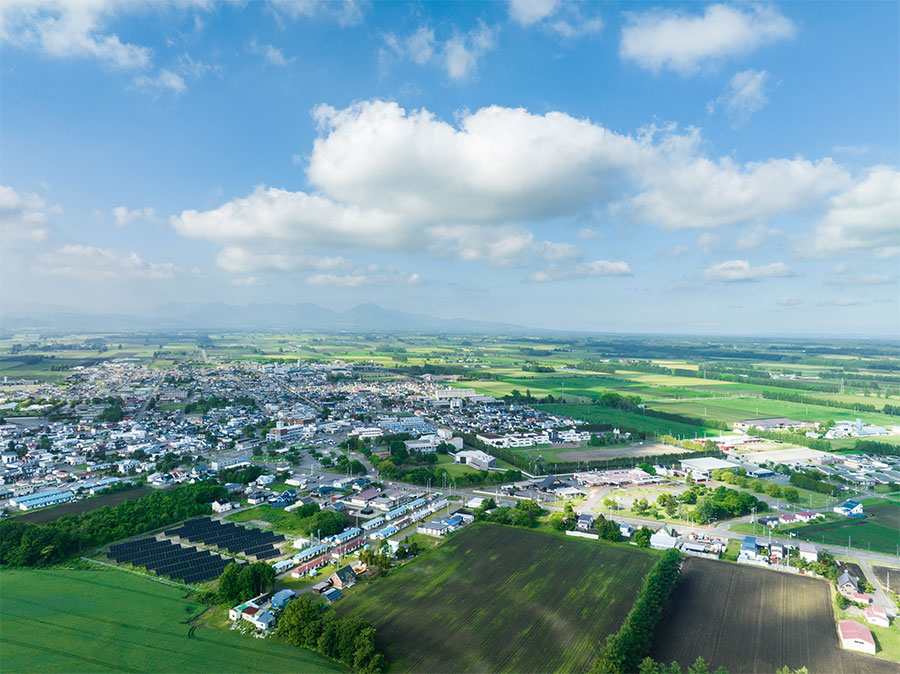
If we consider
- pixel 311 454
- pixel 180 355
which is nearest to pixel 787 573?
pixel 311 454

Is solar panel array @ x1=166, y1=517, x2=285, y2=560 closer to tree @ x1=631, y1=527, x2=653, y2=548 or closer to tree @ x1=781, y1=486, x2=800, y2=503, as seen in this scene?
tree @ x1=631, y1=527, x2=653, y2=548

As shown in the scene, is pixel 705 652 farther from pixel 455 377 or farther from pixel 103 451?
pixel 455 377

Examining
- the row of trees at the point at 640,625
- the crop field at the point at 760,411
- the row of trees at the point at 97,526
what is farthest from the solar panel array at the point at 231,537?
the crop field at the point at 760,411

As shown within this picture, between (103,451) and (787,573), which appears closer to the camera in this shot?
(787,573)

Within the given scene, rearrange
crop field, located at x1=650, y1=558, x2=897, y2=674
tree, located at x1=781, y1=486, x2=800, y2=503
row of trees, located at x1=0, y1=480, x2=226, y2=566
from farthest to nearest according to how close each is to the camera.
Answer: tree, located at x1=781, y1=486, x2=800, y2=503 < row of trees, located at x1=0, y1=480, x2=226, y2=566 < crop field, located at x1=650, y1=558, x2=897, y2=674

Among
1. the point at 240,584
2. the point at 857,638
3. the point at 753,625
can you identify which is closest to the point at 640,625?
the point at 753,625

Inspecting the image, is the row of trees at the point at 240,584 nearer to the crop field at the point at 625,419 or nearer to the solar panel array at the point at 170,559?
the solar panel array at the point at 170,559

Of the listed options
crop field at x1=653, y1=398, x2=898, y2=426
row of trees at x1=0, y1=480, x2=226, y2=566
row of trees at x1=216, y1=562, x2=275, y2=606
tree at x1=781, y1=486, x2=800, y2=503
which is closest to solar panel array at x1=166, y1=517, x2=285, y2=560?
row of trees at x1=0, y1=480, x2=226, y2=566
